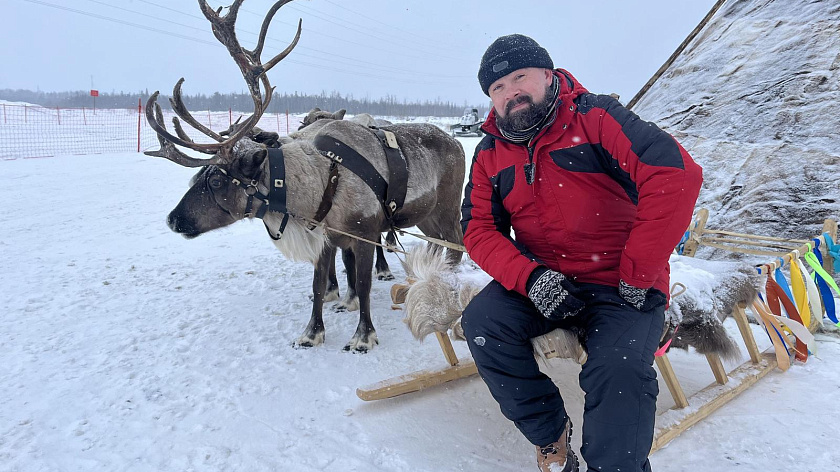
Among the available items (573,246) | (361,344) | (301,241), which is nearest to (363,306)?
(361,344)

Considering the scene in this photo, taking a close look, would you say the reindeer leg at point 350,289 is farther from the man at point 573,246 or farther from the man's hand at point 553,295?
the man's hand at point 553,295

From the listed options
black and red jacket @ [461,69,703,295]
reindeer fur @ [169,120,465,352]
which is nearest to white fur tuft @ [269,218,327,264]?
reindeer fur @ [169,120,465,352]

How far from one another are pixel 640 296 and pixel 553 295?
0.34m

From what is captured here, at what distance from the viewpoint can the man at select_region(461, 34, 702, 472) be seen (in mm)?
1796

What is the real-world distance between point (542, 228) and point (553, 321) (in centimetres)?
42

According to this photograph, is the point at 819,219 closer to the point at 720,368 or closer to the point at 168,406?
the point at 720,368

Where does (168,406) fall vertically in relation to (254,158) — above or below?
below

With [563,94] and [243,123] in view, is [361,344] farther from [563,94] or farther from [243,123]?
[563,94]

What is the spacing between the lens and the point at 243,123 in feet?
12.0

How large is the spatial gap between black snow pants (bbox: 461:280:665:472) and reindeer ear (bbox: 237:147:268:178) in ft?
6.57

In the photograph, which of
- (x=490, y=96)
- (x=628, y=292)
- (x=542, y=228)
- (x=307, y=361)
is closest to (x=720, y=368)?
(x=628, y=292)

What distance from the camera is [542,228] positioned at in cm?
222

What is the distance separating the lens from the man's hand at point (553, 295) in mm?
1966

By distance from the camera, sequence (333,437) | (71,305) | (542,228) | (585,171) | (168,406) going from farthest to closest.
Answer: (71,305)
(168,406)
(333,437)
(542,228)
(585,171)
